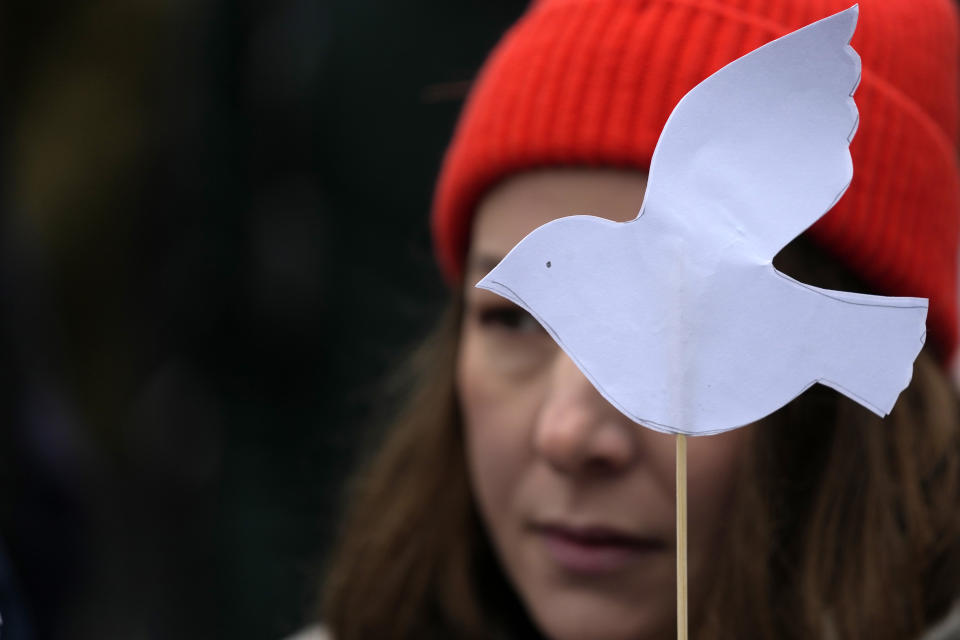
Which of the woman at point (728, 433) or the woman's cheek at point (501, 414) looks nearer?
the woman at point (728, 433)

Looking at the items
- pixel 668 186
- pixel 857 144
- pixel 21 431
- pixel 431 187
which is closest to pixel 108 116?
pixel 431 187

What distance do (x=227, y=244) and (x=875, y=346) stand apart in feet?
7.07

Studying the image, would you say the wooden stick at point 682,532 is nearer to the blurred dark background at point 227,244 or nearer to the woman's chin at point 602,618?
the woman's chin at point 602,618

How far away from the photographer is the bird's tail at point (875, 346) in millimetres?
524

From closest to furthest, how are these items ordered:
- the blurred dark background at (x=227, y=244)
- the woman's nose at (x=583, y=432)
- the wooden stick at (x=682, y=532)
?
the wooden stick at (x=682, y=532) < the woman's nose at (x=583, y=432) < the blurred dark background at (x=227, y=244)

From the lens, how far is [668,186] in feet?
1.73

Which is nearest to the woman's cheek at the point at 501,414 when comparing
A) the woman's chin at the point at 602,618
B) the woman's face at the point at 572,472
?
the woman's face at the point at 572,472

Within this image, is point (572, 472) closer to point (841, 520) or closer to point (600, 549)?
point (600, 549)

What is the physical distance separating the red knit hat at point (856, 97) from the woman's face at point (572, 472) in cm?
4

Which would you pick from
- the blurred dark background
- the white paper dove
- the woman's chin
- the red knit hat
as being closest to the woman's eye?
the red knit hat

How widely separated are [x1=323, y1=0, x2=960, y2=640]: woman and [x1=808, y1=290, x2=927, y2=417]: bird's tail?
0.30 meters

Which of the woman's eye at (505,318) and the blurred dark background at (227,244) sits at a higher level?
the woman's eye at (505,318)

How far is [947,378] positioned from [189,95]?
1.98 m

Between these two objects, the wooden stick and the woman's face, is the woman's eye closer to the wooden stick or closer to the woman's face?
the woman's face
